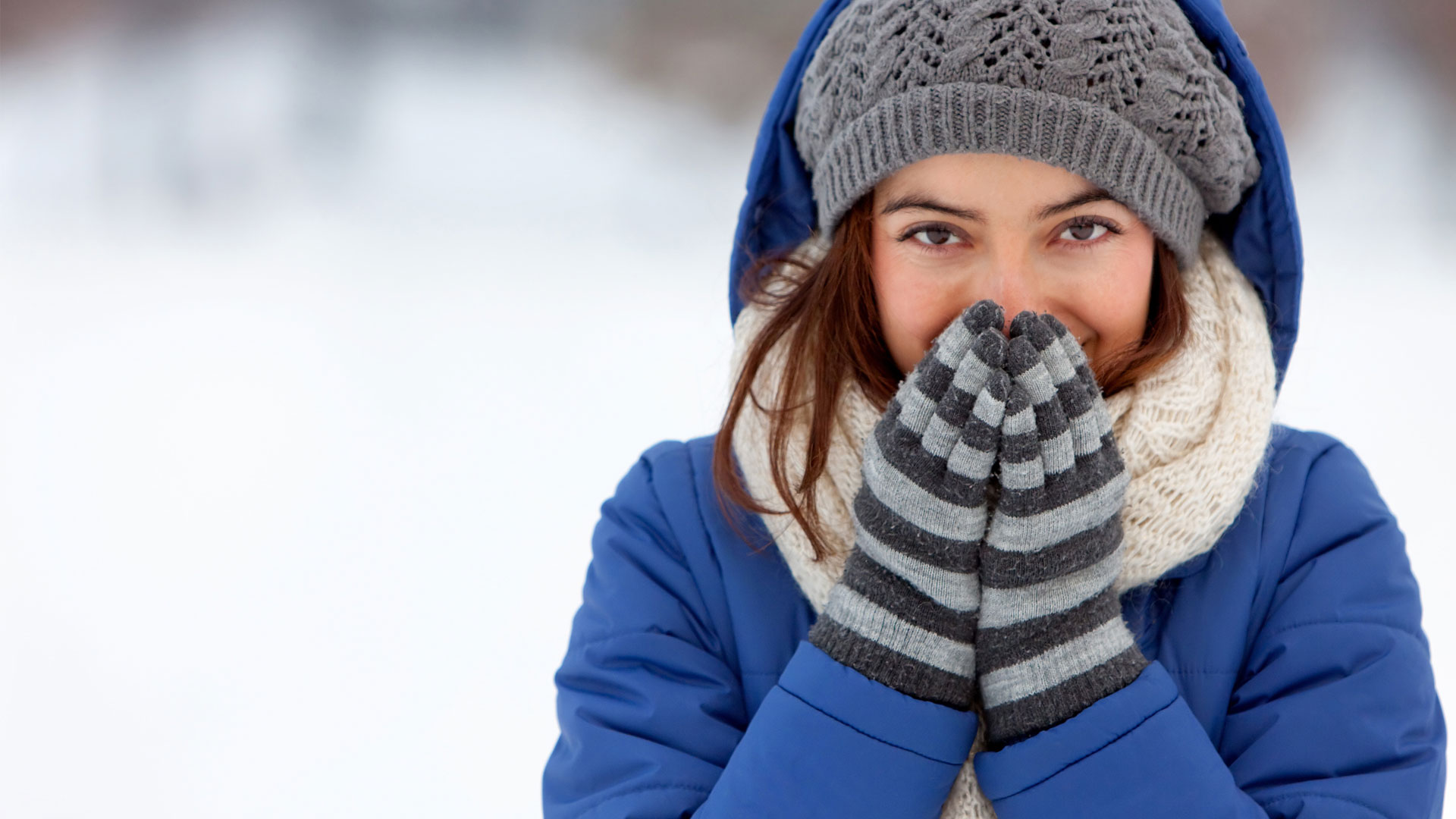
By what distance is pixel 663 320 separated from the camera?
2803 millimetres

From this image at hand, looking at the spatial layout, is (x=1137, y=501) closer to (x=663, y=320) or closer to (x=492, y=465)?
(x=492, y=465)

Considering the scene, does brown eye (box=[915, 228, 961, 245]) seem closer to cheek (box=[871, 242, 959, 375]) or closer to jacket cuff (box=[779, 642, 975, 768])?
cheek (box=[871, 242, 959, 375])

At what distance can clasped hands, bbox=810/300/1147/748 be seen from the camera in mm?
802

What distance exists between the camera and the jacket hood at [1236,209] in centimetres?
97

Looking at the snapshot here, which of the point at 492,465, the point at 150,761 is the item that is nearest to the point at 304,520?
the point at 492,465

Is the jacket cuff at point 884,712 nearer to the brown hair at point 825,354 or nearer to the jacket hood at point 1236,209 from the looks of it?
the brown hair at point 825,354

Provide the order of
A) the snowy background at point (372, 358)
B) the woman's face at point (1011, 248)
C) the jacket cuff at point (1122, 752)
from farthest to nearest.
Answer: the snowy background at point (372, 358), the woman's face at point (1011, 248), the jacket cuff at point (1122, 752)

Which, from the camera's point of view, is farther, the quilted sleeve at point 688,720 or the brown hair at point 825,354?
the brown hair at point 825,354

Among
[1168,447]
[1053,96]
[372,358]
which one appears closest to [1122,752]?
[1168,447]

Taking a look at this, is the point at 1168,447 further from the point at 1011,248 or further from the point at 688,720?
the point at 688,720

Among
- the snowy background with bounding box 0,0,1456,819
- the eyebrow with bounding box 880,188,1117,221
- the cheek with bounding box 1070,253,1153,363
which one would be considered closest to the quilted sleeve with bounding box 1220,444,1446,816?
the cheek with bounding box 1070,253,1153,363

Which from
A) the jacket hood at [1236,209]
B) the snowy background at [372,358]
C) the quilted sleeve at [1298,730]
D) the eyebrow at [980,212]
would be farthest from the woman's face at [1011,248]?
the snowy background at [372,358]

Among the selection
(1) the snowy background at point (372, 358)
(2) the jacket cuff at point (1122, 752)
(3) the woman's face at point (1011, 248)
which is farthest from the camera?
(1) the snowy background at point (372, 358)

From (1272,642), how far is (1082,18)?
522 mm
